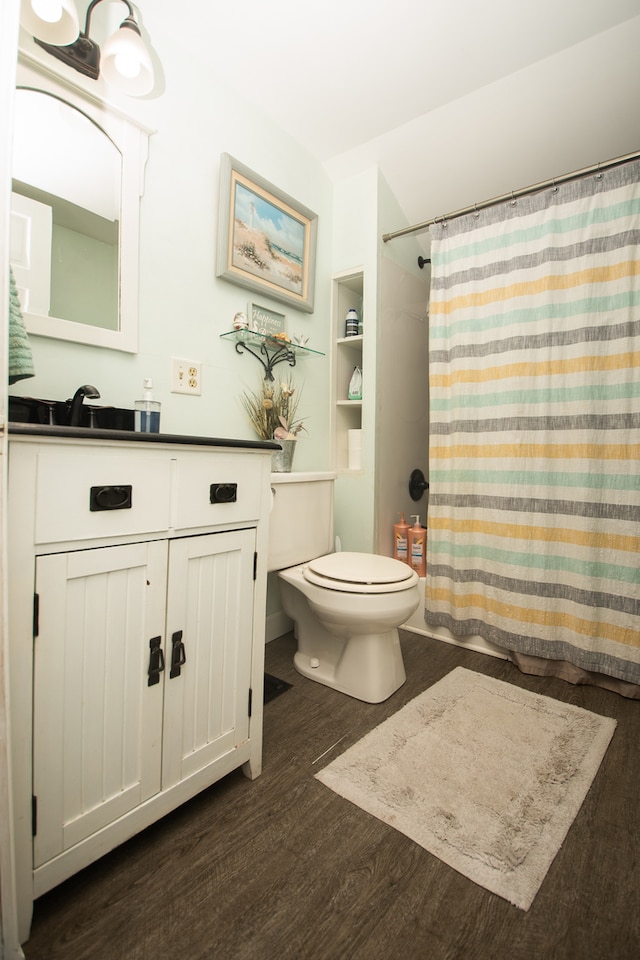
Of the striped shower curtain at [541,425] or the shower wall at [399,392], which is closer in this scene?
the striped shower curtain at [541,425]

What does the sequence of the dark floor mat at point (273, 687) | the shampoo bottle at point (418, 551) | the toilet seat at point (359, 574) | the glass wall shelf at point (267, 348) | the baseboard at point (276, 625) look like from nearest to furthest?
the toilet seat at point (359, 574), the dark floor mat at point (273, 687), the glass wall shelf at point (267, 348), the baseboard at point (276, 625), the shampoo bottle at point (418, 551)

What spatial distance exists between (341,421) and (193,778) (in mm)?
1662

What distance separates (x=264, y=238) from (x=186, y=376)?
72cm

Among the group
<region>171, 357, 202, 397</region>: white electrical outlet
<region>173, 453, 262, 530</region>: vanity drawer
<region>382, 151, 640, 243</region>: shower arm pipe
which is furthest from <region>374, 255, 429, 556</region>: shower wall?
<region>173, 453, 262, 530</region>: vanity drawer

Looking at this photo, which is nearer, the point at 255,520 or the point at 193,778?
the point at 193,778

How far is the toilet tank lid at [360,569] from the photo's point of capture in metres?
1.46

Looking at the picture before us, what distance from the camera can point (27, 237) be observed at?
1.16 metres

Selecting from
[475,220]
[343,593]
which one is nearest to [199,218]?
[475,220]

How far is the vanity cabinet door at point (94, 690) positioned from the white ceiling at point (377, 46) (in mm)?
1816

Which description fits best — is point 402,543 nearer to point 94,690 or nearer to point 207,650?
point 207,650

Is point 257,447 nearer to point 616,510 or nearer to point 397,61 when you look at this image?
point 616,510

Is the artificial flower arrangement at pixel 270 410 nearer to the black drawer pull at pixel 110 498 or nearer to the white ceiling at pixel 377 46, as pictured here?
the black drawer pull at pixel 110 498

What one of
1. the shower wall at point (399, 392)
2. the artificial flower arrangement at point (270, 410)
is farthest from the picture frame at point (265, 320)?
the shower wall at point (399, 392)

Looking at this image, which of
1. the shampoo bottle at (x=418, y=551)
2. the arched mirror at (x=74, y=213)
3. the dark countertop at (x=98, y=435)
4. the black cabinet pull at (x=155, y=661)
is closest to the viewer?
the dark countertop at (x=98, y=435)
